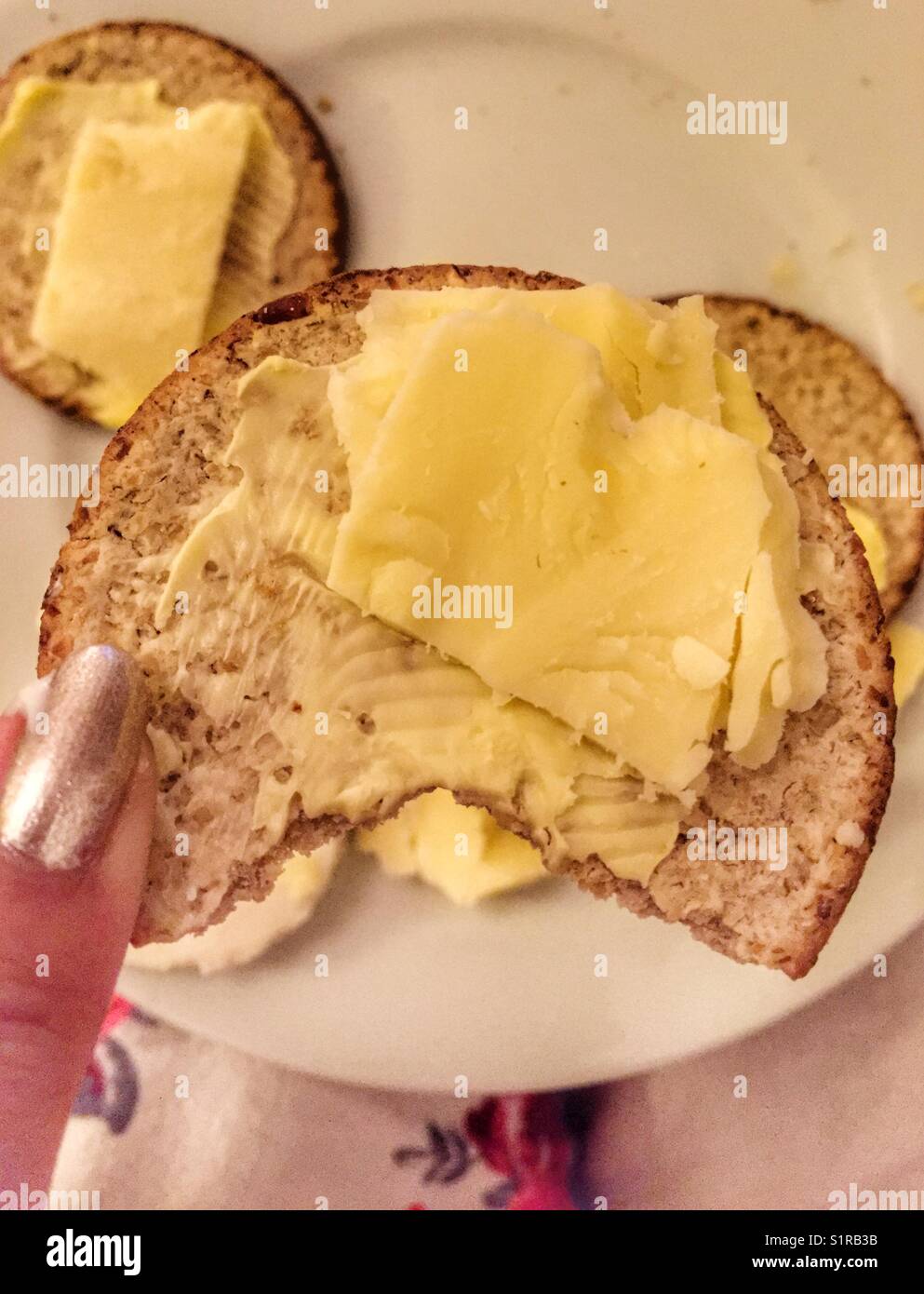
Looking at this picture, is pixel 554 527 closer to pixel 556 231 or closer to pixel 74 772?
pixel 74 772

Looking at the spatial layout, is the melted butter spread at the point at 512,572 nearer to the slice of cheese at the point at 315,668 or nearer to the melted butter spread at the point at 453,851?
the slice of cheese at the point at 315,668

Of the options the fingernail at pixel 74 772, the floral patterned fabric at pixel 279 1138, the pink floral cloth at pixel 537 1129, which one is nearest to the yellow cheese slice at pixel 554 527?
the fingernail at pixel 74 772

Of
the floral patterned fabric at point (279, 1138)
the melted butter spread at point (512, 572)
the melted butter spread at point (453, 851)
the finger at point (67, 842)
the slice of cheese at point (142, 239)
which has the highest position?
the slice of cheese at point (142, 239)

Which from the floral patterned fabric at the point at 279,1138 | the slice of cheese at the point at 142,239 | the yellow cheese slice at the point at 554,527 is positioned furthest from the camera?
the floral patterned fabric at the point at 279,1138

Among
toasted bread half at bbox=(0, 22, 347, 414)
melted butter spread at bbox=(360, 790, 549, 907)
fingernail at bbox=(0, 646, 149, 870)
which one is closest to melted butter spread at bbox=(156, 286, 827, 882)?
fingernail at bbox=(0, 646, 149, 870)

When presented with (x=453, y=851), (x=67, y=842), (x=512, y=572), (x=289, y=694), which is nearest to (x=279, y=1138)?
(x=453, y=851)
